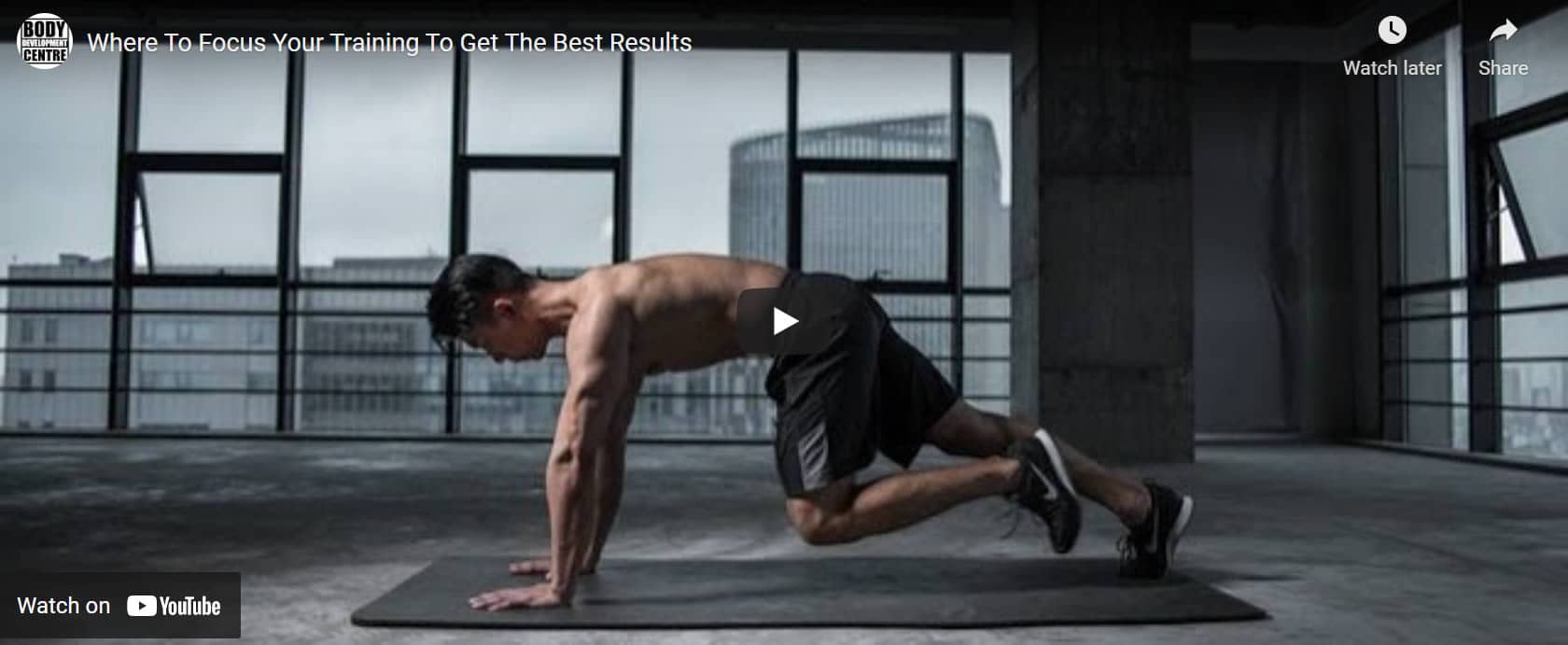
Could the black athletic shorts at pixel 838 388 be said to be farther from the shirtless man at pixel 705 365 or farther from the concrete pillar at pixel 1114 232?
the concrete pillar at pixel 1114 232

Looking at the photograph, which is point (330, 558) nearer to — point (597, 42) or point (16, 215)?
point (597, 42)

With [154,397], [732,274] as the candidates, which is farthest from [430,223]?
[732,274]

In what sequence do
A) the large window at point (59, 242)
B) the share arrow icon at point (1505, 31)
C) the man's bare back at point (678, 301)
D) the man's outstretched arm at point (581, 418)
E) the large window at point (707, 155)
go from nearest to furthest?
the man's outstretched arm at point (581, 418) < the man's bare back at point (678, 301) < the share arrow icon at point (1505, 31) < the large window at point (59, 242) < the large window at point (707, 155)

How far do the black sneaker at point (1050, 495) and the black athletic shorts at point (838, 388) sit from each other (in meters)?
0.29

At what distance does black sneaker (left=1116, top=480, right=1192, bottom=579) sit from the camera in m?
3.01

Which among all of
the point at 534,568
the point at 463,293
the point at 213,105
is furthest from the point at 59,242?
the point at 463,293

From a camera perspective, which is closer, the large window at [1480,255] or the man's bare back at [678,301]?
the man's bare back at [678,301]

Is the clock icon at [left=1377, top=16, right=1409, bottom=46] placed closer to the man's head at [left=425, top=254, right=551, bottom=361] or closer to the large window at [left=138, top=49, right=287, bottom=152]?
the man's head at [left=425, top=254, right=551, bottom=361]

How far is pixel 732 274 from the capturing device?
270cm

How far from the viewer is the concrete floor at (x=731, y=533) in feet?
8.32

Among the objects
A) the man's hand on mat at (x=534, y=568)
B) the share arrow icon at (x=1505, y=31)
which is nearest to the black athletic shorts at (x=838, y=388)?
the man's hand on mat at (x=534, y=568)

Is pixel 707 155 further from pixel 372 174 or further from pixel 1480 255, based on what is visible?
pixel 1480 255

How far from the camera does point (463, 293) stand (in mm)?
2564

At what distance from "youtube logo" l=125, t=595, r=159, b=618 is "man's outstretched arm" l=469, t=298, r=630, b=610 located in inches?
27.1
